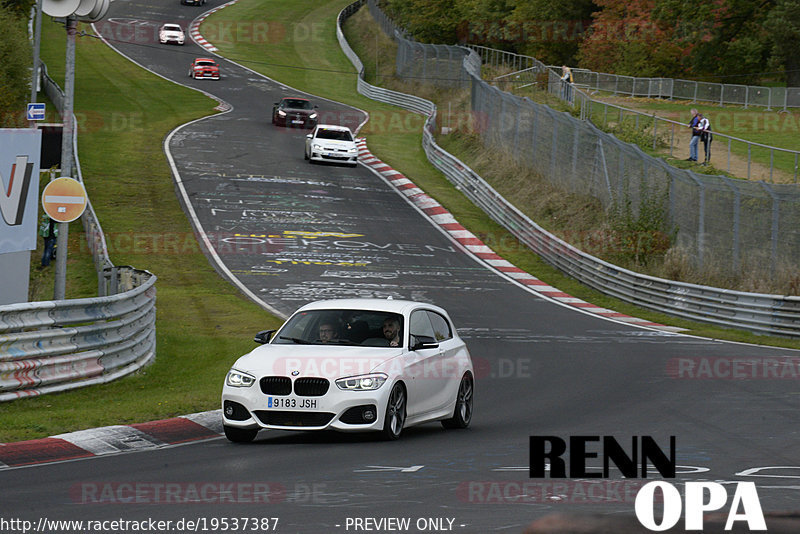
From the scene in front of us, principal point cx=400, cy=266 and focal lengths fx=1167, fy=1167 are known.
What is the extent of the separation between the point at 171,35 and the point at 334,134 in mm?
39963

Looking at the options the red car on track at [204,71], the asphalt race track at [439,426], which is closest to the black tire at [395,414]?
the asphalt race track at [439,426]

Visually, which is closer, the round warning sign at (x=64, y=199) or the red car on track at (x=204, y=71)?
the round warning sign at (x=64, y=199)

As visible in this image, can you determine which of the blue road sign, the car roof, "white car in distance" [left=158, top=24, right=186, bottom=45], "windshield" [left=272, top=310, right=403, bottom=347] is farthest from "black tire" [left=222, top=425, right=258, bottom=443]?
"white car in distance" [left=158, top=24, right=186, bottom=45]

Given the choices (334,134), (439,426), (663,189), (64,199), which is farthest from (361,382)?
(334,134)

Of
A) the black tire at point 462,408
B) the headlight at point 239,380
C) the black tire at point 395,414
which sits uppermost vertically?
the headlight at point 239,380

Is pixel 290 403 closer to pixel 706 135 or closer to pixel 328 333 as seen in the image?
pixel 328 333

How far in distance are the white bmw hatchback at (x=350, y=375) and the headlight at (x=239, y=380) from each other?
1 centimetres

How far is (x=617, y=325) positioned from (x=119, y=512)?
18818 mm

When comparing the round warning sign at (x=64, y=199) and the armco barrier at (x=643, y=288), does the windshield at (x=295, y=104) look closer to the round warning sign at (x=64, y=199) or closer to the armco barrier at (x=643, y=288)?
the armco barrier at (x=643, y=288)

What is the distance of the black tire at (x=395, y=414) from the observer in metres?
11.4

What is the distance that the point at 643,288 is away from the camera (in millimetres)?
28969

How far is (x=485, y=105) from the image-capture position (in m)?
49.2

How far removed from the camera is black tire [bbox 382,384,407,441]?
11391mm

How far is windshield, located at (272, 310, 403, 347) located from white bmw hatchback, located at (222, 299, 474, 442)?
10mm
